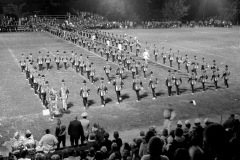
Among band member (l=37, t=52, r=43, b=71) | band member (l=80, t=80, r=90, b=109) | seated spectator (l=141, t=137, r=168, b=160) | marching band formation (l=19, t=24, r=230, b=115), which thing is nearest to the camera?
seated spectator (l=141, t=137, r=168, b=160)

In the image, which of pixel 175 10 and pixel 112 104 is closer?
pixel 112 104

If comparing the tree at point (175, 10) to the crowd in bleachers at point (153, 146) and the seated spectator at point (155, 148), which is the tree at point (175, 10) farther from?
the seated spectator at point (155, 148)

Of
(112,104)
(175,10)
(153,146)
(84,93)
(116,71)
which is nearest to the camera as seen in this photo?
(153,146)

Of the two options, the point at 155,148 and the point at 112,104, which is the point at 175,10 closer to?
the point at 112,104

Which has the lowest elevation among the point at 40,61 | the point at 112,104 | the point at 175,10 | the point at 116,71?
the point at 112,104

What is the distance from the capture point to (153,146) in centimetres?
428

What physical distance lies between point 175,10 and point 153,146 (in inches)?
2893

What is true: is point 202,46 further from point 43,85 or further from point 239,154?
point 239,154

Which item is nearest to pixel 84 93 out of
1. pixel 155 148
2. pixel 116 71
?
pixel 116 71

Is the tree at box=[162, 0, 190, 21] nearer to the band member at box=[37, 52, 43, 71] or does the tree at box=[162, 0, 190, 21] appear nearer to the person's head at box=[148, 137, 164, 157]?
the band member at box=[37, 52, 43, 71]

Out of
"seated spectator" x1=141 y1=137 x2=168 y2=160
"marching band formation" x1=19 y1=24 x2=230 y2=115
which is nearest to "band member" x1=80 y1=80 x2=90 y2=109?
"marching band formation" x1=19 y1=24 x2=230 y2=115

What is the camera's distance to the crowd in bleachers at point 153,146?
11.4 ft

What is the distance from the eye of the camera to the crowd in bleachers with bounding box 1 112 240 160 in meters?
3.47

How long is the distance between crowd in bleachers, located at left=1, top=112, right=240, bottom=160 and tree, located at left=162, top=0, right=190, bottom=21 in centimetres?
6735
